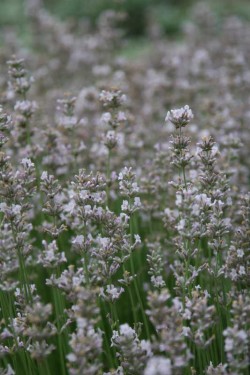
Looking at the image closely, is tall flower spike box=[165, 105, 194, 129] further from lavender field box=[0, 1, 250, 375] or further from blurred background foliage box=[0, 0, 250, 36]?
blurred background foliage box=[0, 0, 250, 36]

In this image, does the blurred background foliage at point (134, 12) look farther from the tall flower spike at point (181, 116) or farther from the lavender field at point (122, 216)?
the tall flower spike at point (181, 116)

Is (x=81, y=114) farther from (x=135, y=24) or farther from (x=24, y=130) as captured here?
(x=135, y=24)

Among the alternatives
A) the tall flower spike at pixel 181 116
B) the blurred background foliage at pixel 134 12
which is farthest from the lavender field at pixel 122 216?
the blurred background foliage at pixel 134 12

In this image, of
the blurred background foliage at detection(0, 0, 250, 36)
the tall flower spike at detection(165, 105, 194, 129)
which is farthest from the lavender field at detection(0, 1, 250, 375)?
the blurred background foliage at detection(0, 0, 250, 36)

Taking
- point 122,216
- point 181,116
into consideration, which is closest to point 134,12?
point 181,116

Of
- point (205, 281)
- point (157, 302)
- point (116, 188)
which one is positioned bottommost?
point (205, 281)

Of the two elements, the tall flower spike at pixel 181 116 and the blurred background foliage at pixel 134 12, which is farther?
the blurred background foliage at pixel 134 12

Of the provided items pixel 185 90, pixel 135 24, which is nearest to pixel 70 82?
pixel 185 90

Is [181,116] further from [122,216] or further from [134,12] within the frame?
[134,12]

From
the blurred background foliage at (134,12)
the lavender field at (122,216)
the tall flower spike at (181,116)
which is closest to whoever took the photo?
the lavender field at (122,216)
